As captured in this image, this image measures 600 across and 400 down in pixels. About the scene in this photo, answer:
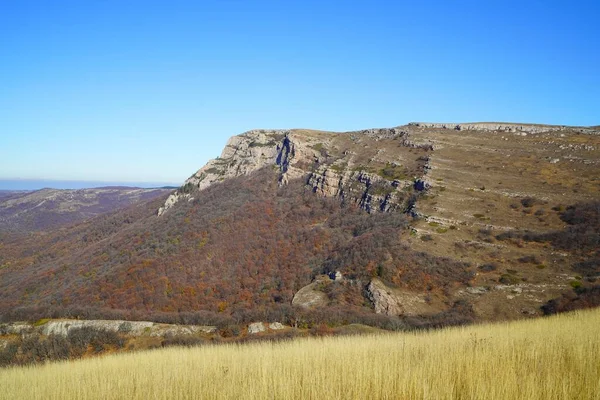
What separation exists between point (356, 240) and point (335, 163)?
29756 mm

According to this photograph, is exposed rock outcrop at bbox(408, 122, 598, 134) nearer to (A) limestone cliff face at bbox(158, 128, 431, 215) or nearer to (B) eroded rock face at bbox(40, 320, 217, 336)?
(A) limestone cliff face at bbox(158, 128, 431, 215)

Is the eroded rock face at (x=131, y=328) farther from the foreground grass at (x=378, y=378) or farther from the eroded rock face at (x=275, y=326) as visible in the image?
the foreground grass at (x=378, y=378)

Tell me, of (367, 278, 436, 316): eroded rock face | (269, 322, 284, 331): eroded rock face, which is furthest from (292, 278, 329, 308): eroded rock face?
(269, 322, 284, 331): eroded rock face

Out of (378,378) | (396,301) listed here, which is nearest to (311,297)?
(396,301)

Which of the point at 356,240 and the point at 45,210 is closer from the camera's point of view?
the point at 356,240

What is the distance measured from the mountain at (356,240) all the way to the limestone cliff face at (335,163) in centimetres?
39

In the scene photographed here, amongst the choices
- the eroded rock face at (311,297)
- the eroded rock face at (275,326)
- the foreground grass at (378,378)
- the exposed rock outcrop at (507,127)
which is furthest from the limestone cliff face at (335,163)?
the foreground grass at (378,378)

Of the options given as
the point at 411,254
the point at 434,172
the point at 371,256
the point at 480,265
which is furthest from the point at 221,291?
the point at 434,172

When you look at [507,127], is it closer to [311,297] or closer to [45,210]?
[311,297]

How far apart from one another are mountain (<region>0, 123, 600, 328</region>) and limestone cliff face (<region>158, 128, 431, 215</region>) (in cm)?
39

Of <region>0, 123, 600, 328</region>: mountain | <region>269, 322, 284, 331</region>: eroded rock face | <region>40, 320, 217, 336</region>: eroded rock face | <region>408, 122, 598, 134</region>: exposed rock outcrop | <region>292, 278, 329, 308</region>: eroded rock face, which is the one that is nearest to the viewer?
<region>40, 320, 217, 336</region>: eroded rock face

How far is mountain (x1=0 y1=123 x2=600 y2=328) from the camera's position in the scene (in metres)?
30.6

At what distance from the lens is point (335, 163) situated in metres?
73.3

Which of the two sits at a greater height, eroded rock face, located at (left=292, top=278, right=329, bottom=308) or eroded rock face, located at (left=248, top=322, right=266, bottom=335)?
eroded rock face, located at (left=248, top=322, right=266, bottom=335)
